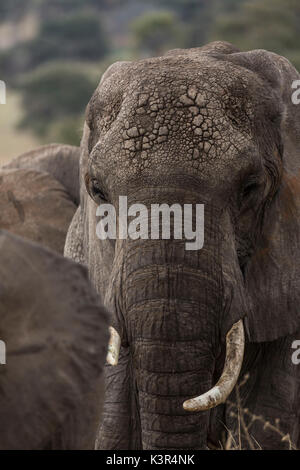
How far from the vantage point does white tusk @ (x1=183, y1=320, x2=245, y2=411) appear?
3.25 metres

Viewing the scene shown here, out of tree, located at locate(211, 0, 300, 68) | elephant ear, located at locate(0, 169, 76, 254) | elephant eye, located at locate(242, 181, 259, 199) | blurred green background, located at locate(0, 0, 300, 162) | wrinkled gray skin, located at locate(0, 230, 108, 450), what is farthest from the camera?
blurred green background, located at locate(0, 0, 300, 162)

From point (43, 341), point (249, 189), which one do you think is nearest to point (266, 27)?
point (249, 189)

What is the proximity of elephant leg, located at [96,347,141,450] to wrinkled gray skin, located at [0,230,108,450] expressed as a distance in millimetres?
1093

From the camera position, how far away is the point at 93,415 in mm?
2895

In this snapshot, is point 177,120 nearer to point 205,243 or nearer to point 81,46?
point 205,243

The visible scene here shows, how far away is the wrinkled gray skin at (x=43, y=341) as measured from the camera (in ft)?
8.26

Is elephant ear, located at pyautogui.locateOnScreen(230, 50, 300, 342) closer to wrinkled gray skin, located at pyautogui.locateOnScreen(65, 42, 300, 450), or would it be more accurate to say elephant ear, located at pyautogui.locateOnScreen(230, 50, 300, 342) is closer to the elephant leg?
wrinkled gray skin, located at pyautogui.locateOnScreen(65, 42, 300, 450)

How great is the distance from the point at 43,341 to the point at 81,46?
2697cm

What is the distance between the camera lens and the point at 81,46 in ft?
95.3

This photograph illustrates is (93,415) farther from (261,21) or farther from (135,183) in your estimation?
(261,21)

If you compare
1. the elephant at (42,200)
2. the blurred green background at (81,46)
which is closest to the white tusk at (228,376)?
the elephant at (42,200)

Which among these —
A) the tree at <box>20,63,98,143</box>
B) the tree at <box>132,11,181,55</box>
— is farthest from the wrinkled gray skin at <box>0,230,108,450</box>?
the tree at <box>132,11,181,55</box>

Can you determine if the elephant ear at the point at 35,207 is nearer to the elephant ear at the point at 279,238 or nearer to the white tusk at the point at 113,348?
the elephant ear at the point at 279,238

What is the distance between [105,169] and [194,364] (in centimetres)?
67
